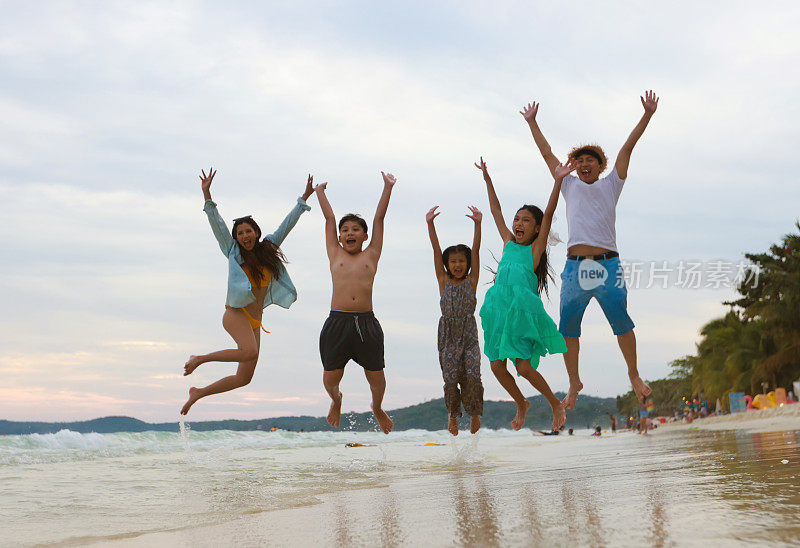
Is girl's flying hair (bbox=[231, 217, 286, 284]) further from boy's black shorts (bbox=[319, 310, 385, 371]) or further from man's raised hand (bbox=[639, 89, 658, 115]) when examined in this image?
man's raised hand (bbox=[639, 89, 658, 115])

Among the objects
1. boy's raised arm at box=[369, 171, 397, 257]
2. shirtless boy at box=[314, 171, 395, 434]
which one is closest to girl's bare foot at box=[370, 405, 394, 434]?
shirtless boy at box=[314, 171, 395, 434]

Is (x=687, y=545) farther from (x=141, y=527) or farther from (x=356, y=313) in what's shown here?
(x=356, y=313)

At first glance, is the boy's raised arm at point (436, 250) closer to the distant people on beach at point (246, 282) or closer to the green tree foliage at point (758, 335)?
the distant people on beach at point (246, 282)

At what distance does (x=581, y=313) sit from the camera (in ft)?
21.3

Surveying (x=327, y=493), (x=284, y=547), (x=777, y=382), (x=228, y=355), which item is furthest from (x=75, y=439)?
(x=777, y=382)

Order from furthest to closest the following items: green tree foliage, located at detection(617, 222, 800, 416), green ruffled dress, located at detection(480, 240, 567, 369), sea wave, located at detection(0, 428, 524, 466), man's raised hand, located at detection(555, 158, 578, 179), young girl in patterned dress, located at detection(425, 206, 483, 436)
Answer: green tree foliage, located at detection(617, 222, 800, 416) → sea wave, located at detection(0, 428, 524, 466) → young girl in patterned dress, located at detection(425, 206, 483, 436) → green ruffled dress, located at detection(480, 240, 567, 369) → man's raised hand, located at detection(555, 158, 578, 179)

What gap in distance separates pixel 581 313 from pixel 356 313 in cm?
234

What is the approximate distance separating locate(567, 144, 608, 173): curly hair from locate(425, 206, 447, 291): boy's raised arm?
1.71 m

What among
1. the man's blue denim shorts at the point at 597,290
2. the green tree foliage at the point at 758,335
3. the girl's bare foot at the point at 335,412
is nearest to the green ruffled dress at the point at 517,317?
the man's blue denim shorts at the point at 597,290

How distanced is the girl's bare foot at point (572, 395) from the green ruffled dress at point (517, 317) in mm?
424

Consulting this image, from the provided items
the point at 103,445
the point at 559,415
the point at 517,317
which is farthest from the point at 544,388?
the point at 103,445

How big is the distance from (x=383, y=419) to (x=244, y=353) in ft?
5.69

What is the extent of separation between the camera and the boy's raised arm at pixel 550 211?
21.1ft

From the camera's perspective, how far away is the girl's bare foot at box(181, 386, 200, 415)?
745 centimetres
